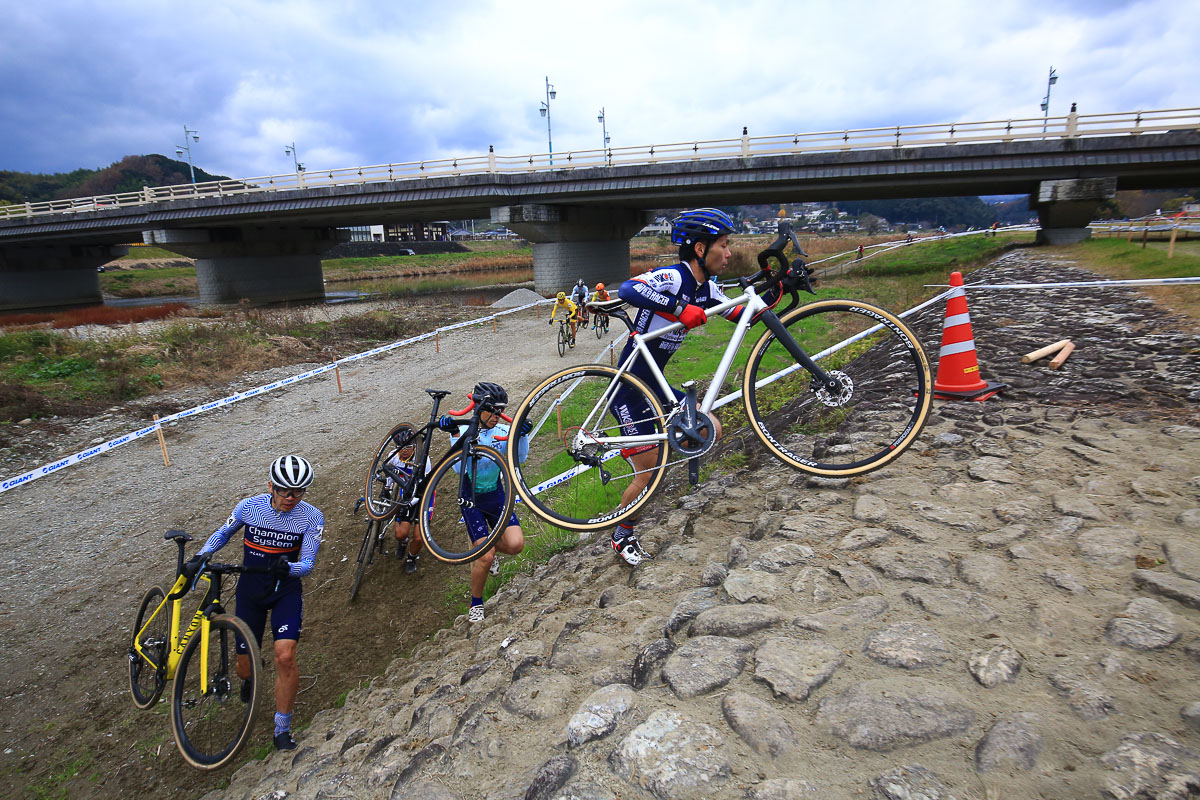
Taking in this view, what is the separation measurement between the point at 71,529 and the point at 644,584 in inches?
392

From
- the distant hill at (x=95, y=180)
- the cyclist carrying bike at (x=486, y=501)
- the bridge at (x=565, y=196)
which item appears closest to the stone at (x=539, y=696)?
the cyclist carrying bike at (x=486, y=501)

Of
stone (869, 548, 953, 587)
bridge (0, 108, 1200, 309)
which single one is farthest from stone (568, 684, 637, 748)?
bridge (0, 108, 1200, 309)

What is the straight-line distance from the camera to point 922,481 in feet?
15.1

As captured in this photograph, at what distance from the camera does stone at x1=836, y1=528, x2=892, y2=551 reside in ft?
12.8

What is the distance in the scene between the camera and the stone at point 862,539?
153 inches

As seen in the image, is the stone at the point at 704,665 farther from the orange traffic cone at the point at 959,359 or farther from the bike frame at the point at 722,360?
the orange traffic cone at the point at 959,359

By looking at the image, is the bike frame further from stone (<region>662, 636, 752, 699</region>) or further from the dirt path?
the dirt path

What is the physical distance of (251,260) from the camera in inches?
1845

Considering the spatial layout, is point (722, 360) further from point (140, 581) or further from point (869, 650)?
point (140, 581)

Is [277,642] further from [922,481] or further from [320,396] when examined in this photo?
[320,396]

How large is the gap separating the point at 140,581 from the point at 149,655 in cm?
319

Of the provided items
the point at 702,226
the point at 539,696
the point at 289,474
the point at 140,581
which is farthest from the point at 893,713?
the point at 140,581

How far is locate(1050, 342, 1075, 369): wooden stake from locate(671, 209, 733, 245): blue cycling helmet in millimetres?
4392

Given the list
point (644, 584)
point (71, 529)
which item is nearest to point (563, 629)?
point (644, 584)
